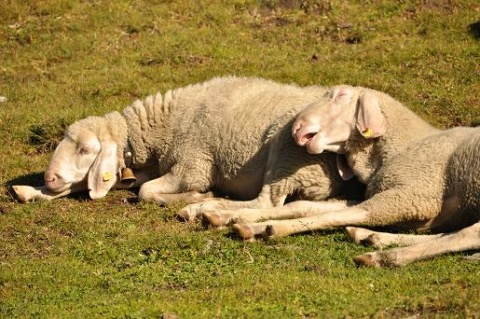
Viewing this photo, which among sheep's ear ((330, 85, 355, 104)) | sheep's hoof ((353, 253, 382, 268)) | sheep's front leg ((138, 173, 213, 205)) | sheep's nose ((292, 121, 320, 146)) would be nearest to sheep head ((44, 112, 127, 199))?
sheep's front leg ((138, 173, 213, 205))

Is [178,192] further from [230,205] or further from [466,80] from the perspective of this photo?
[466,80]

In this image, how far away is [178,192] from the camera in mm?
11406

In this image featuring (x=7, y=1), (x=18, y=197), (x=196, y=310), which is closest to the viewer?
(x=196, y=310)

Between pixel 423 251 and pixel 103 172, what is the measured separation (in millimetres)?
4397

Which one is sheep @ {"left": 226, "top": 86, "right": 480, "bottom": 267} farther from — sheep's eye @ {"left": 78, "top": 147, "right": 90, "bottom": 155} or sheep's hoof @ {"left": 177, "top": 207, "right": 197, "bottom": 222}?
sheep's eye @ {"left": 78, "top": 147, "right": 90, "bottom": 155}

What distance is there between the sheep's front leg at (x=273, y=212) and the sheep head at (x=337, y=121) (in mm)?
543

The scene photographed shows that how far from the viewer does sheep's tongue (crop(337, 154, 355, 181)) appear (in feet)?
33.9

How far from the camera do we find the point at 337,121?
1020cm

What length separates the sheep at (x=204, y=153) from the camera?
1042 centimetres

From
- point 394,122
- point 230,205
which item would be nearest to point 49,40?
point 230,205

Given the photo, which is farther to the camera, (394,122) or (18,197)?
(18,197)

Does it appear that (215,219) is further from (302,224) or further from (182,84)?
(182,84)

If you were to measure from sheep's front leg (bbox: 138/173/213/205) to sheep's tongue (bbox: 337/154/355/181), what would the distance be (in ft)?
5.59

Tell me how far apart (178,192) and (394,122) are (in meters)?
2.66
